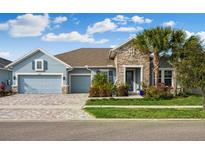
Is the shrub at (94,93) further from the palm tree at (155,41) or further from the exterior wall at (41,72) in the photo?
the palm tree at (155,41)

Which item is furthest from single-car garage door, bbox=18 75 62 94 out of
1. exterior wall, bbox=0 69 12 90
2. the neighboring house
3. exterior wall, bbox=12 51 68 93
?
exterior wall, bbox=0 69 12 90

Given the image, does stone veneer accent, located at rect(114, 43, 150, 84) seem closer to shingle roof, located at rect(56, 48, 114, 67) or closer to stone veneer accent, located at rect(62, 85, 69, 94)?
shingle roof, located at rect(56, 48, 114, 67)

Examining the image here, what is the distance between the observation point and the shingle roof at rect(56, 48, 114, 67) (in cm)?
2789

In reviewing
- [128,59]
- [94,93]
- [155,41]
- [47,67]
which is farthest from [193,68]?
[47,67]

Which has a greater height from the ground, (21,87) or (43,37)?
(43,37)

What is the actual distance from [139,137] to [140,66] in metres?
17.7

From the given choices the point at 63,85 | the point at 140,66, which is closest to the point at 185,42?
the point at 140,66

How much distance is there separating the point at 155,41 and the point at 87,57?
9.43 meters

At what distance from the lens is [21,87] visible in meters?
27.5

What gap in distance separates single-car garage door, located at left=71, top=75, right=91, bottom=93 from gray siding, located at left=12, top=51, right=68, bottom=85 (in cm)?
123

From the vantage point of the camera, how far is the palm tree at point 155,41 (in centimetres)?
2248

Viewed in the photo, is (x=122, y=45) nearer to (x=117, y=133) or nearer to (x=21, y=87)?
(x=21, y=87)

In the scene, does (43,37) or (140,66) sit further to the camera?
(43,37)

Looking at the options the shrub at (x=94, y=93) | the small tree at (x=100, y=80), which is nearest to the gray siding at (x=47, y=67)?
the small tree at (x=100, y=80)
